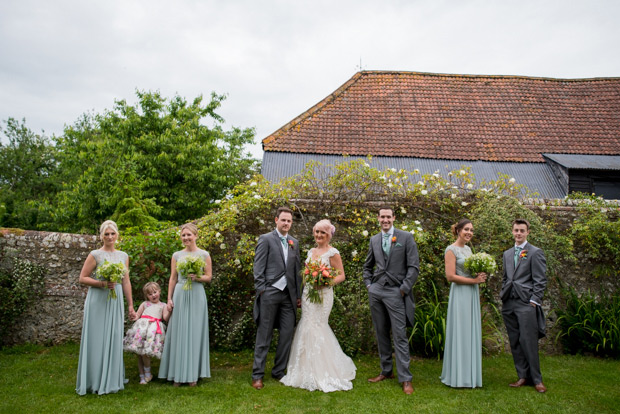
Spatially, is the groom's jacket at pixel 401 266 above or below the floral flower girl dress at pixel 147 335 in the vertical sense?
above

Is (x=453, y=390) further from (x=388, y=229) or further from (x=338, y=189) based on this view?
(x=338, y=189)

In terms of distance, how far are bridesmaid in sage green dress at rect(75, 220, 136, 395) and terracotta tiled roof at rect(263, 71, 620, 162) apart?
946cm

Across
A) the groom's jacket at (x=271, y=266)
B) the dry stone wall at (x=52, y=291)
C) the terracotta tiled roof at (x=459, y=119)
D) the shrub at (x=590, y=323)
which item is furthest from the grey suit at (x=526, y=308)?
the terracotta tiled roof at (x=459, y=119)

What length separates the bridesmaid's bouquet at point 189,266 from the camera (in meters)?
5.44

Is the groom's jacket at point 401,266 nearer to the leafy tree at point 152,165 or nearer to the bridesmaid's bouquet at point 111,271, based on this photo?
the bridesmaid's bouquet at point 111,271

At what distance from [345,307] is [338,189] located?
1.93 m

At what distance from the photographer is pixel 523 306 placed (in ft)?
18.0

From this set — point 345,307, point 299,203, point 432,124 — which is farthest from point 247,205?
point 432,124

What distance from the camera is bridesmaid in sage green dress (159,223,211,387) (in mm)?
5430

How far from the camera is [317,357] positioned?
18.0 feet

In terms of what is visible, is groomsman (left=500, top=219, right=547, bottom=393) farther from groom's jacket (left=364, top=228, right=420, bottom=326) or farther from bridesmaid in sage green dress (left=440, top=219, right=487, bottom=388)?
groom's jacket (left=364, top=228, right=420, bottom=326)

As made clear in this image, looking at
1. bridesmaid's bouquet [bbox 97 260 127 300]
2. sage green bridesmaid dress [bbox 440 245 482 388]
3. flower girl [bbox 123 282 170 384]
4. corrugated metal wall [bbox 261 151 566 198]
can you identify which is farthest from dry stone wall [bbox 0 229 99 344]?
corrugated metal wall [bbox 261 151 566 198]

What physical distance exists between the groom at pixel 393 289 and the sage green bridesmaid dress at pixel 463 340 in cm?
52

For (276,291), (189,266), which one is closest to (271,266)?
(276,291)
